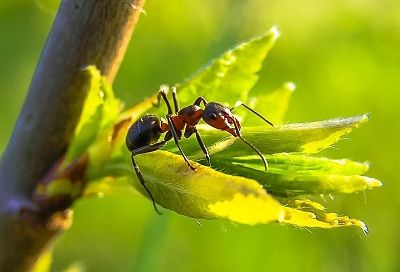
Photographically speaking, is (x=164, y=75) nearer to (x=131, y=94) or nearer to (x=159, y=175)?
(x=131, y=94)

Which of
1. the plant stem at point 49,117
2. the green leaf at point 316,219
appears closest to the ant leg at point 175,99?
the plant stem at point 49,117

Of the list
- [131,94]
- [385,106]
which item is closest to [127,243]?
[131,94]

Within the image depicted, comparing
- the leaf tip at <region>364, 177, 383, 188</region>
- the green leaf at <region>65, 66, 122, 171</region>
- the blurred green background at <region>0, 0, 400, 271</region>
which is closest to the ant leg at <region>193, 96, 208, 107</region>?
the green leaf at <region>65, 66, 122, 171</region>

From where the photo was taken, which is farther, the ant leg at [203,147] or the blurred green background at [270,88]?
the blurred green background at [270,88]

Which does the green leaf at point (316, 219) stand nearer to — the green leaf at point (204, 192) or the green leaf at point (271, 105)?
the green leaf at point (204, 192)

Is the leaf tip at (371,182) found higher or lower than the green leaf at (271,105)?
lower

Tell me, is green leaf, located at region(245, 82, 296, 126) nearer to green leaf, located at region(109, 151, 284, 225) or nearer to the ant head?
the ant head

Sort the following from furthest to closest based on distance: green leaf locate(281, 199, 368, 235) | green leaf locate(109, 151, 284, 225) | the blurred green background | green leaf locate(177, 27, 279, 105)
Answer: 1. the blurred green background
2. green leaf locate(177, 27, 279, 105)
3. green leaf locate(281, 199, 368, 235)
4. green leaf locate(109, 151, 284, 225)

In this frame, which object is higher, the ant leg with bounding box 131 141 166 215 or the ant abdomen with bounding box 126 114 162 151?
the ant abdomen with bounding box 126 114 162 151
